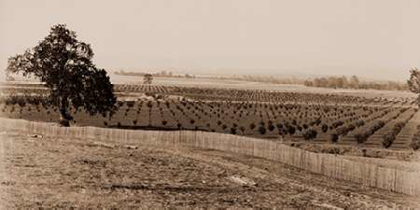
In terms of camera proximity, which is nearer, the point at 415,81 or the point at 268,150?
the point at 268,150

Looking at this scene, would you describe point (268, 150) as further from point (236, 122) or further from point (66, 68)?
point (236, 122)

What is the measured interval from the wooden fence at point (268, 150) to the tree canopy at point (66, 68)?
8.62 meters

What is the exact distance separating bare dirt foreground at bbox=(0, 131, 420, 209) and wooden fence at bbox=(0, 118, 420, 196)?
52cm

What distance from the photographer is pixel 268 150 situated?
30.7 metres

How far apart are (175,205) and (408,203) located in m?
7.95

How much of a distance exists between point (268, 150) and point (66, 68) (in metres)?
24.2

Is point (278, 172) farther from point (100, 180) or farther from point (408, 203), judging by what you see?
point (100, 180)

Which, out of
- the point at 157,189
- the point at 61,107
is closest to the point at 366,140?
the point at 61,107

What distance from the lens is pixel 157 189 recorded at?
21.5 m

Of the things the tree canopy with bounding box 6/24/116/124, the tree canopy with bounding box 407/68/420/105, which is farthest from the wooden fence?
the tree canopy with bounding box 407/68/420/105

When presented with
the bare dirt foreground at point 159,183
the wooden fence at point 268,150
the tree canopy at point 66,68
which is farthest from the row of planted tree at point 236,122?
the bare dirt foreground at point 159,183

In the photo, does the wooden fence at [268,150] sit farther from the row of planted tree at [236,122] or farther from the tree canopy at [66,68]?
the row of planted tree at [236,122]

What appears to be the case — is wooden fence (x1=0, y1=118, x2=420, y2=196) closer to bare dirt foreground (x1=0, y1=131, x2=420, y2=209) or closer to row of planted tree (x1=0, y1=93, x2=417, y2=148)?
bare dirt foreground (x1=0, y1=131, x2=420, y2=209)

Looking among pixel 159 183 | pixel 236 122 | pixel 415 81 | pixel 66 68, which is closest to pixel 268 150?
pixel 159 183
